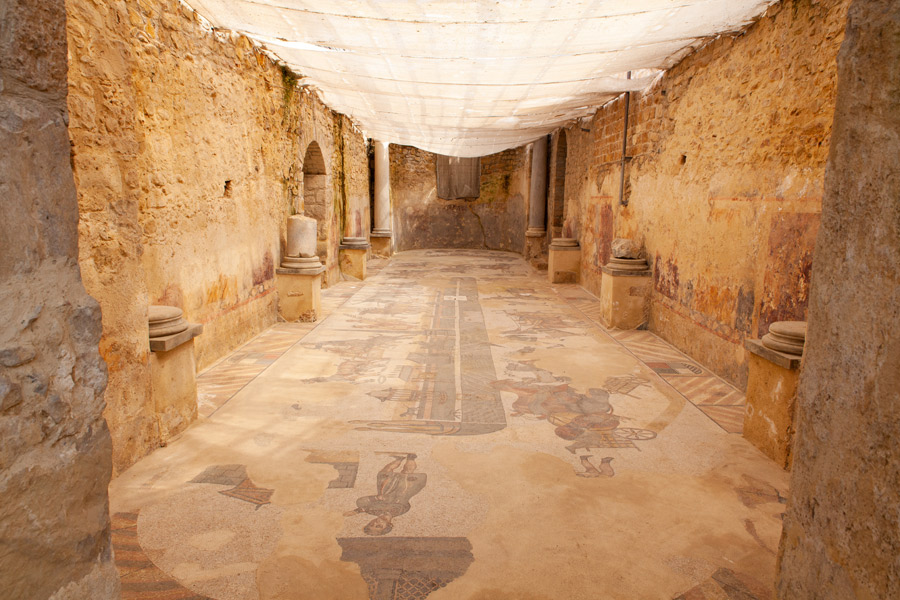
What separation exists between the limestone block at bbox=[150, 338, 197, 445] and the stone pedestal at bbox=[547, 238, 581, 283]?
7.88 meters

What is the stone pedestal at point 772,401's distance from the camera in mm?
3211

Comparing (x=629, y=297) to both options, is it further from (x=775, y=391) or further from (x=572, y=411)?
(x=775, y=391)

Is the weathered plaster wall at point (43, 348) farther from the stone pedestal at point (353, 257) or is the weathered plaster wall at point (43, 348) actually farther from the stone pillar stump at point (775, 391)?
the stone pedestal at point (353, 257)

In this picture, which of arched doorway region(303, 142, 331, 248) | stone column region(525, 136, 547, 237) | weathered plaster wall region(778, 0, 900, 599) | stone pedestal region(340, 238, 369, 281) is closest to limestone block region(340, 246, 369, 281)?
stone pedestal region(340, 238, 369, 281)

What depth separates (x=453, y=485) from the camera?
2.97 metres

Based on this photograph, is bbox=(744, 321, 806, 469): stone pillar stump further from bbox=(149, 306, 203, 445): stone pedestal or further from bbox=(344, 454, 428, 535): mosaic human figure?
bbox=(149, 306, 203, 445): stone pedestal

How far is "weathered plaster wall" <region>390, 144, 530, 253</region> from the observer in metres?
16.9

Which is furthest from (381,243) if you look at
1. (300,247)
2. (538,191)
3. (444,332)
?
(444,332)

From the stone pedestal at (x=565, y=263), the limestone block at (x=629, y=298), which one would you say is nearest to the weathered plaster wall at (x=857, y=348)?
the limestone block at (x=629, y=298)

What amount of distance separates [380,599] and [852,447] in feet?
5.48

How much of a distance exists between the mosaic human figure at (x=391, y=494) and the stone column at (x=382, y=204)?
10.9 meters

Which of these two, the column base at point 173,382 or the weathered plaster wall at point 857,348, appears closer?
the weathered plaster wall at point 857,348

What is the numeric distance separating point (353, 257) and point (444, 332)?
14.7 ft

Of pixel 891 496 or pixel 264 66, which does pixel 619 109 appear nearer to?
pixel 264 66
